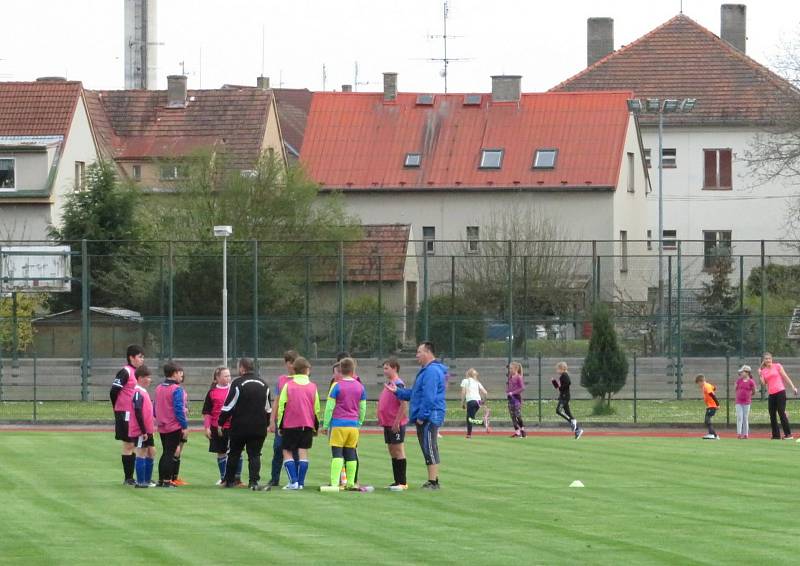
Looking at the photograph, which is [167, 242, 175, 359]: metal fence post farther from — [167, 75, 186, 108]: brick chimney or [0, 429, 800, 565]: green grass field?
[167, 75, 186, 108]: brick chimney

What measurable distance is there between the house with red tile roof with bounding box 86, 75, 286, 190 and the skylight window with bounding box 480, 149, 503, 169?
Result: 9.21 metres

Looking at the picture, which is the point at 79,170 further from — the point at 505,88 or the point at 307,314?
the point at 307,314

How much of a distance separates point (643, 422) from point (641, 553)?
2446 cm

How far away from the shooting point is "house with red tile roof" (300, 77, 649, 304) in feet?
209

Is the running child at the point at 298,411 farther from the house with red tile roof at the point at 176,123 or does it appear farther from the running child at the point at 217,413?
the house with red tile roof at the point at 176,123

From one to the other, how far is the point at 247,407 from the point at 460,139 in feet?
156

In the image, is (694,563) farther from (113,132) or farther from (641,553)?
(113,132)

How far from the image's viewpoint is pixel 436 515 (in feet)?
55.3

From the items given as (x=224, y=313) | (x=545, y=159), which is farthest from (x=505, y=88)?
(x=224, y=313)

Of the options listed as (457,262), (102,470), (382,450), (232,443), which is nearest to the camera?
(232,443)

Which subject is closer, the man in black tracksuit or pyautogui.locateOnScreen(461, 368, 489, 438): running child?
the man in black tracksuit

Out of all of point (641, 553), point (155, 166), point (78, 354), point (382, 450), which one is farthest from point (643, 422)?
point (155, 166)

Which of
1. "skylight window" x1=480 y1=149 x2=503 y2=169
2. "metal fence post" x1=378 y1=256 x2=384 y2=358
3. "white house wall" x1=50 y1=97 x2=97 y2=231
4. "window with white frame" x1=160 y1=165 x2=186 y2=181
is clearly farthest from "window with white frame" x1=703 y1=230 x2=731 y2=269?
"white house wall" x1=50 y1=97 x2=97 y2=231

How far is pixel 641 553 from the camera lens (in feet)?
45.5
